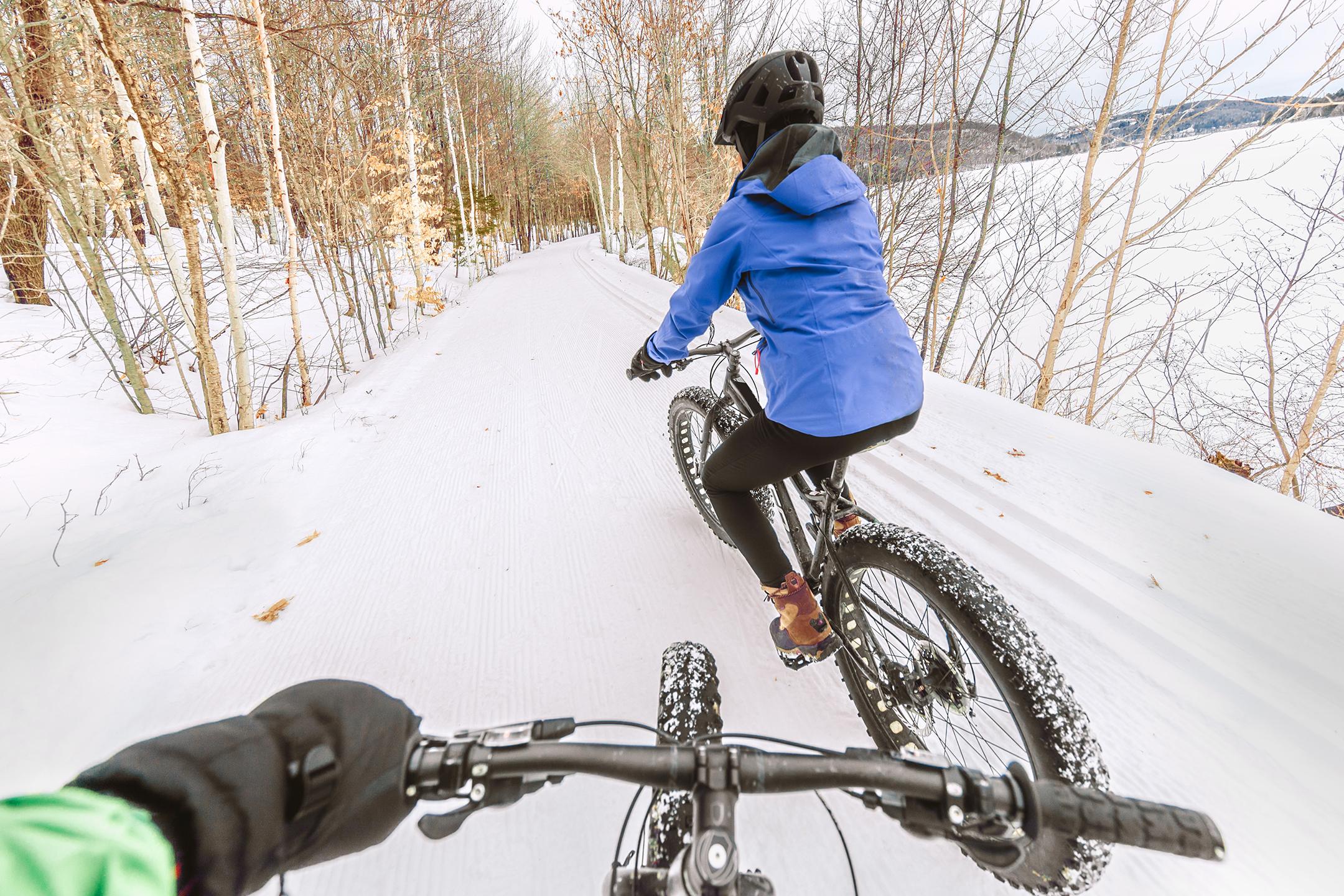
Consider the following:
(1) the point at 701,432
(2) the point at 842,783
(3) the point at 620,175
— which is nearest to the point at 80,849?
(2) the point at 842,783

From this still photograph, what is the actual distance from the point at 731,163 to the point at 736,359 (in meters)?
11.3

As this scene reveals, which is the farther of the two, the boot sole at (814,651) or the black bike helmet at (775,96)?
the boot sole at (814,651)

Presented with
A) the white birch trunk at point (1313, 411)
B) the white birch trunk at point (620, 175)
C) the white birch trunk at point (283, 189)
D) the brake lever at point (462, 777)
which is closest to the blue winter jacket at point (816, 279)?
the brake lever at point (462, 777)

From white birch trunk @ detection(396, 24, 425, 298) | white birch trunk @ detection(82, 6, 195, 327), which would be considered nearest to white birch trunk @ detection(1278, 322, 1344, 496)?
white birch trunk @ detection(82, 6, 195, 327)

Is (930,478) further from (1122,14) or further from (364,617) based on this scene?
(1122,14)

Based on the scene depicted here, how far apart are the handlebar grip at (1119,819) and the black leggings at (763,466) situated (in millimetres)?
1018

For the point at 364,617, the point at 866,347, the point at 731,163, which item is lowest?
the point at 364,617

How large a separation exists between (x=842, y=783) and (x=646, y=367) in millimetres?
1801

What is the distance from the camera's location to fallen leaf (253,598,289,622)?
2.39 metres

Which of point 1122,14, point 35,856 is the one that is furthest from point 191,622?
point 1122,14

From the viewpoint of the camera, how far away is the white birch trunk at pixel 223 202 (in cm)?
381

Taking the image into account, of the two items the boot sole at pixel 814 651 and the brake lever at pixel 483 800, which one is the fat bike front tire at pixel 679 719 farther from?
the boot sole at pixel 814 651

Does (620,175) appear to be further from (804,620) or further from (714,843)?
(714,843)

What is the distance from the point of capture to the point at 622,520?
3010mm
